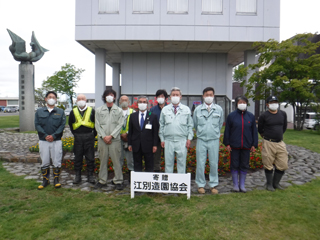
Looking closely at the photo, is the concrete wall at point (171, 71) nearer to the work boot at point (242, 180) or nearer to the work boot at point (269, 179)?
the work boot at point (269, 179)

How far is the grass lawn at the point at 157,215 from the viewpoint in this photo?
3.32 metres

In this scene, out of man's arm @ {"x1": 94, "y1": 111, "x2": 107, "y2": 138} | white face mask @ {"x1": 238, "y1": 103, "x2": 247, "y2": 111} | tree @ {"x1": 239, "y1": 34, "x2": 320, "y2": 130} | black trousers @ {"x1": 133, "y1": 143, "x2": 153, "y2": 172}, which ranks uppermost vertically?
tree @ {"x1": 239, "y1": 34, "x2": 320, "y2": 130}

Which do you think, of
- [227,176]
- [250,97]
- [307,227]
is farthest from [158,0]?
[307,227]

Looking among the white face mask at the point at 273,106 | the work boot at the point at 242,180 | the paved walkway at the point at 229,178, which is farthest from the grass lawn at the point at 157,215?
the white face mask at the point at 273,106

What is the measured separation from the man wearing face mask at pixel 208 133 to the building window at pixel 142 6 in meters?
13.5

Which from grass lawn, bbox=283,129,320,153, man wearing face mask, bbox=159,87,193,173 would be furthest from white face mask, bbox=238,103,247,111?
grass lawn, bbox=283,129,320,153

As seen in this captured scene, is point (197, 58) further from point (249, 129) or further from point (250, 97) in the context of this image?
point (249, 129)

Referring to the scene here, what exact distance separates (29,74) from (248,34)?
15.4 metres

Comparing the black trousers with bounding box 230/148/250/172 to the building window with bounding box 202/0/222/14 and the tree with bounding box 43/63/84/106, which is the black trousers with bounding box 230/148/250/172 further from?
the tree with bounding box 43/63/84/106

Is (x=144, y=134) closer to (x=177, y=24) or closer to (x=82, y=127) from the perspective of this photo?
(x=82, y=127)

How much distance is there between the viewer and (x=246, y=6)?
53.6 feet

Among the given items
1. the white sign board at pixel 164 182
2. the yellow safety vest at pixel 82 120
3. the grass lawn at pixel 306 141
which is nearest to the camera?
the white sign board at pixel 164 182

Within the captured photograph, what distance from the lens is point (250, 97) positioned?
1736cm

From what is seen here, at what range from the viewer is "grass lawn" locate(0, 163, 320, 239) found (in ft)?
10.9
